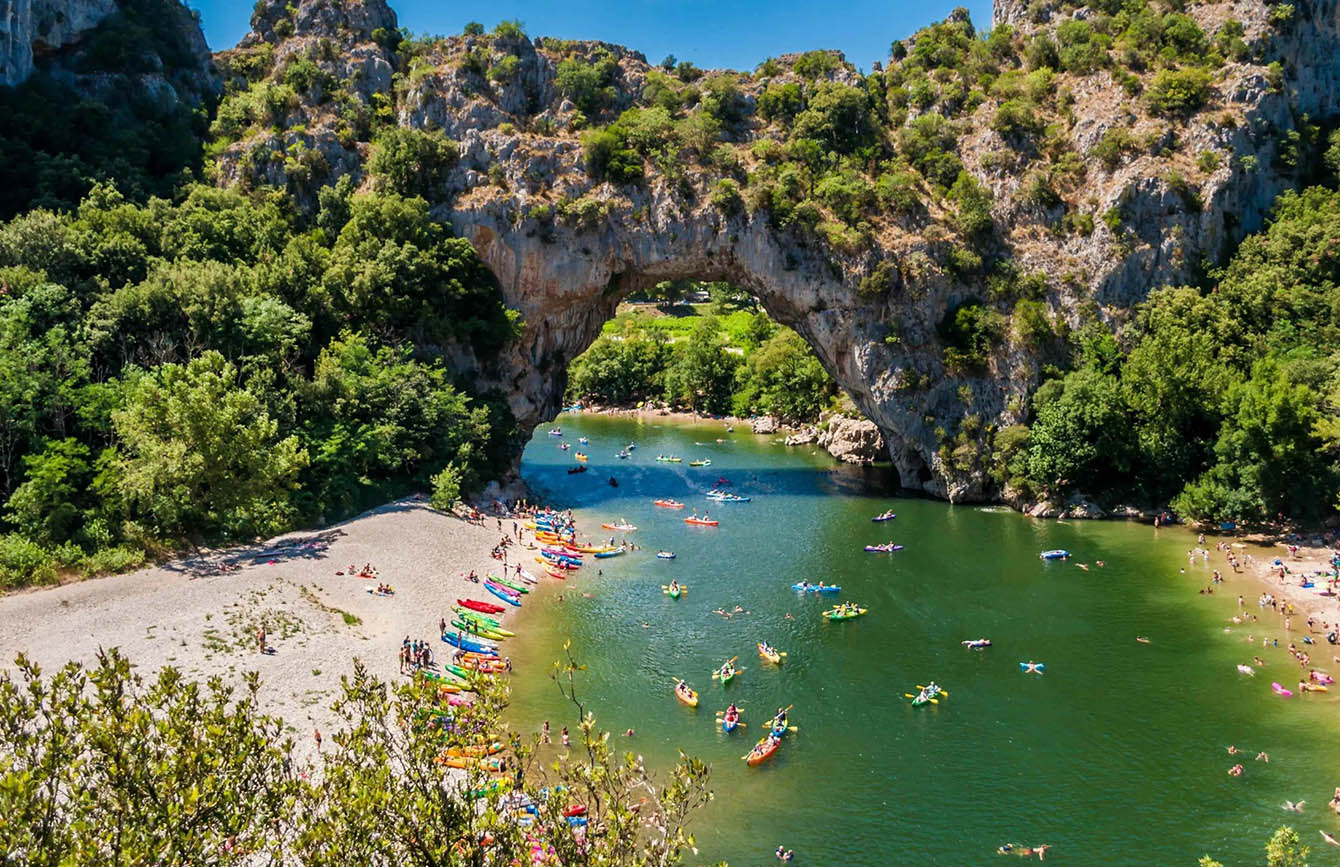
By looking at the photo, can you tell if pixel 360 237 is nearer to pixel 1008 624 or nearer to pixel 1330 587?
pixel 1008 624

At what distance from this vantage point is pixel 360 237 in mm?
61719

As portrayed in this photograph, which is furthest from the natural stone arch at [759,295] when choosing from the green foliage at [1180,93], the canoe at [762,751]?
the canoe at [762,751]

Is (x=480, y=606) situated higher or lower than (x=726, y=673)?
higher

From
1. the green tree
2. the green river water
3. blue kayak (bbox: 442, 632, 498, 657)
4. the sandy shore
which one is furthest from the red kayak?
the green tree

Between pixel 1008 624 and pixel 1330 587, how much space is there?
54.8 feet

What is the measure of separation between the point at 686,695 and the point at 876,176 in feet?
164

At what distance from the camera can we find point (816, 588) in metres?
44.5

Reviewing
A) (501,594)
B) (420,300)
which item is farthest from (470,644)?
(420,300)

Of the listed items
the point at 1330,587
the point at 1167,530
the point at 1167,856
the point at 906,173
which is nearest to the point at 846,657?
the point at 1167,856

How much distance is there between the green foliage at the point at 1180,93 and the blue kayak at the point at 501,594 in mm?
58687

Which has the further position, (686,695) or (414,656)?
(414,656)

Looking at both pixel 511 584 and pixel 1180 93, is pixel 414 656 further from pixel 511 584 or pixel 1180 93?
pixel 1180 93

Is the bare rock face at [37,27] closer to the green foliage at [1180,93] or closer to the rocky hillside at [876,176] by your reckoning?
the rocky hillside at [876,176]

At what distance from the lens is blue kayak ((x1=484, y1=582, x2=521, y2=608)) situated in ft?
141
